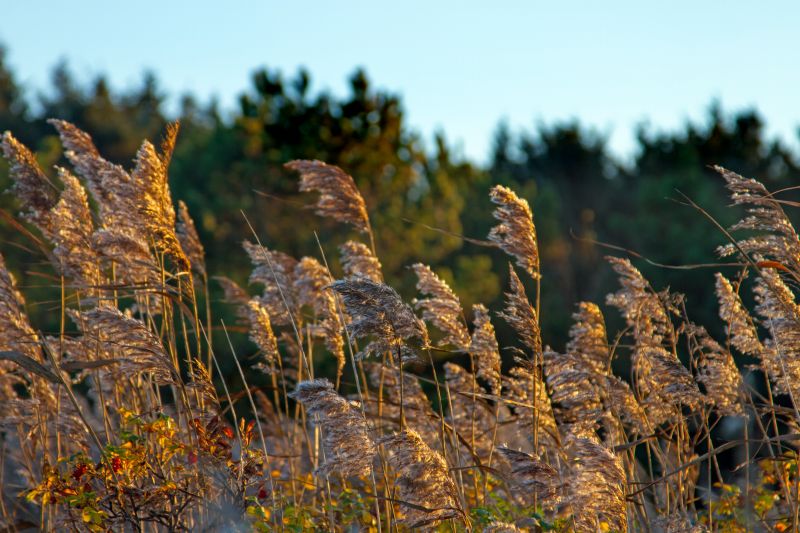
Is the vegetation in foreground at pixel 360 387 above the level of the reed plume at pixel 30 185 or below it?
below

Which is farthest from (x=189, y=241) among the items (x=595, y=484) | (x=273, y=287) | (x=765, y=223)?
(x=765, y=223)

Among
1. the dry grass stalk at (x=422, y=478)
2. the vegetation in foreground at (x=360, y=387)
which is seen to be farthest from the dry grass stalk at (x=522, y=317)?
the dry grass stalk at (x=422, y=478)

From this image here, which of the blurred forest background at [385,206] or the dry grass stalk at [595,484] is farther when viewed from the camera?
the blurred forest background at [385,206]

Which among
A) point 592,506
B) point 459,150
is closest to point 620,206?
point 459,150

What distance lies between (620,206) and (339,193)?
23958mm

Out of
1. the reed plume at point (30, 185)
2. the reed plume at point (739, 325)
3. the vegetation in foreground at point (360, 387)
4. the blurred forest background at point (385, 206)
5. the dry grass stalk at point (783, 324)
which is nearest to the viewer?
the vegetation in foreground at point (360, 387)

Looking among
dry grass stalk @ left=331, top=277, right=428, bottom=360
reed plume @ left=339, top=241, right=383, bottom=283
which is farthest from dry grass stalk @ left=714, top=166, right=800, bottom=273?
reed plume @ left=339, top=241, right=383, bottom=283

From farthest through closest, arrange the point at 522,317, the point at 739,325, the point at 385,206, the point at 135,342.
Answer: the point at 385,206 → the point at 739,325 → the point at 522,317 → the point at 135,342

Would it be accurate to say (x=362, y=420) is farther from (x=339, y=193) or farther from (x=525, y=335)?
(x=339, y=193)

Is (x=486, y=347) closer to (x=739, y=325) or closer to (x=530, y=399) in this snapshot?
(x=530, y=399)

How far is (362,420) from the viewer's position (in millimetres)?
2668

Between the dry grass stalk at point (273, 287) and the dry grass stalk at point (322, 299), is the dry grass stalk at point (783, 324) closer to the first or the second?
the dry grass stalk at point (322, 299)

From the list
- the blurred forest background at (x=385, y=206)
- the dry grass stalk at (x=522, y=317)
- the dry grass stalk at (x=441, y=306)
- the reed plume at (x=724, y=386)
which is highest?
the blurred forest background at (x=385, y=206)

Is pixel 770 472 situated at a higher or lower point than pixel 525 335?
lower
